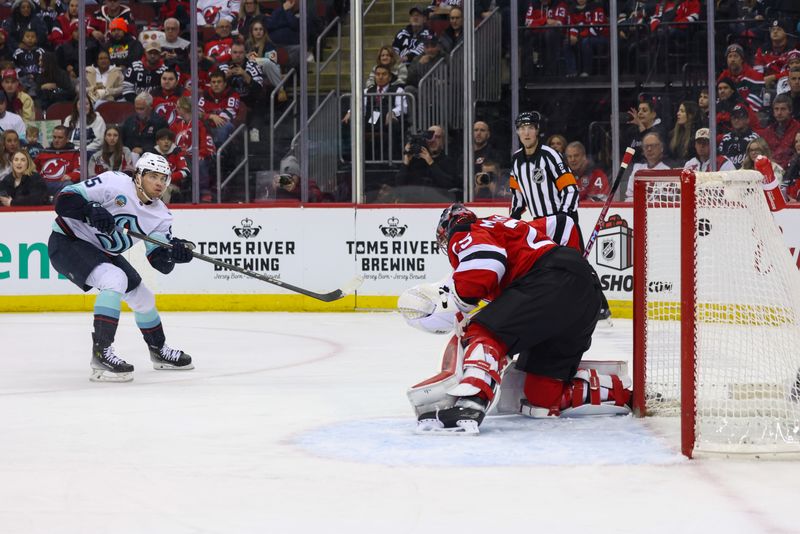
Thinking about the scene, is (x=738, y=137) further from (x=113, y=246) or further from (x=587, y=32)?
(x=113, y=246)

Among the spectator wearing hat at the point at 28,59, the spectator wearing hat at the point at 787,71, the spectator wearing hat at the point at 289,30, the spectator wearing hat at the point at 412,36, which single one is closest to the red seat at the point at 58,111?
the spectator wearing hat at the point at 28,59

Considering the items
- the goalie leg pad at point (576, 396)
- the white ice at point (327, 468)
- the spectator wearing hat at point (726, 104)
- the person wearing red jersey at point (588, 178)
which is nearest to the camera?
the white ice at point (327, 468)

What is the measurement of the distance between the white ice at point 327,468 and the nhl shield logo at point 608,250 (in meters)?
3.11

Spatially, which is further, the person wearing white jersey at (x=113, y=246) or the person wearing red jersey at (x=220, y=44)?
the person wearing red jersey at (x=220, y=44)

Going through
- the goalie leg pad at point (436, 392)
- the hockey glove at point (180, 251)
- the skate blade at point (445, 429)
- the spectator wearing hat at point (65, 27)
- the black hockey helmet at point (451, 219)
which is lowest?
the skate blade at point (445, 429)

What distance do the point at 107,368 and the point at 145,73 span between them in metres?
4.75

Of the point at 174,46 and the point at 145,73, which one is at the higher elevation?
the point at 174,46

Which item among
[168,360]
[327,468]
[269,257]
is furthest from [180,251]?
[269,257]

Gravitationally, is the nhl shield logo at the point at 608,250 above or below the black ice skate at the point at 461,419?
above

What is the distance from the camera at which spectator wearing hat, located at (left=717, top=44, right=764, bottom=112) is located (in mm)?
7871

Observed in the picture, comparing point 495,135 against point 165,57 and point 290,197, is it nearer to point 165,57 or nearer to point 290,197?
point 290,197

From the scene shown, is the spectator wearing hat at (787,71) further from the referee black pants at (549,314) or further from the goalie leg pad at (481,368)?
the goalie leg pad at (481,368)

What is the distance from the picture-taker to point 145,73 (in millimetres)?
9195

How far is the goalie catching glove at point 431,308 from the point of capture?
12.2 ft
